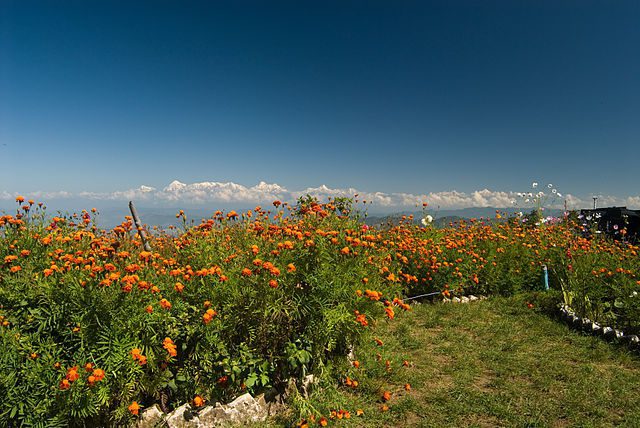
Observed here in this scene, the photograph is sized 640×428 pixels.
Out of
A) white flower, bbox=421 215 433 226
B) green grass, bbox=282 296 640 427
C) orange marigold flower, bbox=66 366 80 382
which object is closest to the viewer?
orange marigold flower, bbox=66 366 80 382

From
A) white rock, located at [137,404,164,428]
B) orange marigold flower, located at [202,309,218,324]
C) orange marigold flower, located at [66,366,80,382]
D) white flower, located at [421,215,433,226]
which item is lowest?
white rock, located at [137,404,164,428]

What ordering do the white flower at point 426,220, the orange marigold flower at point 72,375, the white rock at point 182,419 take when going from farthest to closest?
the white flower at point 426,220, the white rock at point 182,419, the orange marigold flower at point 72,375

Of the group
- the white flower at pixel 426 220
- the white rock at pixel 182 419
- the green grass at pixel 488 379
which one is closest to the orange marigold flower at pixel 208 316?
the white rock at pixel 182 419

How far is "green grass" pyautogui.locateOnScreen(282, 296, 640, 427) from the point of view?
317 centimetres

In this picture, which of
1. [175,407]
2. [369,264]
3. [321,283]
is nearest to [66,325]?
[175,407]

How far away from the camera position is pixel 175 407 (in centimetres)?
282

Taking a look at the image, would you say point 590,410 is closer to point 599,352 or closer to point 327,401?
point 599,352

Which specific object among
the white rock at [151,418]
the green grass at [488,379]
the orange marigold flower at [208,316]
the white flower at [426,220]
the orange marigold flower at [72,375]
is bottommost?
the green grass at [488,379]

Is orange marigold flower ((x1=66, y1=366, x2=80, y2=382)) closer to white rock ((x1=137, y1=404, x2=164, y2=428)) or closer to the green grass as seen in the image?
white rock ((x1=137, y1=404, x2=164, y2=428))

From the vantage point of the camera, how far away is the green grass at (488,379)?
3.17 metres

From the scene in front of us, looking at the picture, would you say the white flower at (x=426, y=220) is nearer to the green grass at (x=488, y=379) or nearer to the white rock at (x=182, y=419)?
the green grass at (x=488, y=379)

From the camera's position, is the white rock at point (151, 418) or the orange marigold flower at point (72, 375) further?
the white rock at point (151, 418)

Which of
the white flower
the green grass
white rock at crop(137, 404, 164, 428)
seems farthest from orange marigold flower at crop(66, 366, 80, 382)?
the white flower

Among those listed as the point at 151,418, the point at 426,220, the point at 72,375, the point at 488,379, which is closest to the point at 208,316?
the point at 72,375
